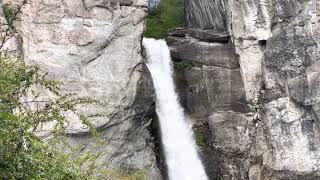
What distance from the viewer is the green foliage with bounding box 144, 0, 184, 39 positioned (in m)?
30.4

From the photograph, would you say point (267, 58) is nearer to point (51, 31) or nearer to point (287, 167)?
point (287, 167)

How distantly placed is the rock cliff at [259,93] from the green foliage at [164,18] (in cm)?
644

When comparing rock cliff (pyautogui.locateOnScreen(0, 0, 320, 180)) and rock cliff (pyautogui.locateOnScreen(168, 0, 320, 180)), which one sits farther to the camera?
rock cliff (pyautogui.locateOnScreen(168, 0, 320, 180))

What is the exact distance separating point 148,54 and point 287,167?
7996 millimetres

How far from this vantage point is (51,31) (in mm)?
20984

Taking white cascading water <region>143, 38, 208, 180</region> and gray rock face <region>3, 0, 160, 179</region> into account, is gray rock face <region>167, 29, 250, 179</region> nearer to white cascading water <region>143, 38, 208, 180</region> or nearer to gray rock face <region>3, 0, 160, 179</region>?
white cascading water <region>143, 38, 208, 180</region>

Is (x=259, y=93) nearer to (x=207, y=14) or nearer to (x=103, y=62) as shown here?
(x=207, y=14)

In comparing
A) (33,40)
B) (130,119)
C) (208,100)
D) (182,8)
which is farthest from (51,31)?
(182,8)

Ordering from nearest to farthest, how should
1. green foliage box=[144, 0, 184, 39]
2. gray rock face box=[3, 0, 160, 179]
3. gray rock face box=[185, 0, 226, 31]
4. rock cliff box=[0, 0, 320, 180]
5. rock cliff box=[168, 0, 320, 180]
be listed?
gray rock face box=[3, 0, 160, 179]
rock cliff box=[0, 0, 320, 180]
rock cliff box=[168, 0, 320, 180]
gray rock face box=[185, 0, 226, 31]
green foliage box=[144, 0, 184, 39]

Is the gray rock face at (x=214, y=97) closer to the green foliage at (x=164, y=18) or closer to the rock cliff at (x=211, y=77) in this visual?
the rock cliff at (x=211, y=77)

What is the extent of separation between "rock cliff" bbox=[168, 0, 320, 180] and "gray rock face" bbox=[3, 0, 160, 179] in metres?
2.70

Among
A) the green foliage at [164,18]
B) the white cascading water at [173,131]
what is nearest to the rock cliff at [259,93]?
the white cascading water at [173,131]

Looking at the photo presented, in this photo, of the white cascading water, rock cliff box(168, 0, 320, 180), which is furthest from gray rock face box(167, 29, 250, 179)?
the white cascading water

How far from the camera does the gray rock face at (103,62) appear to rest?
20812mm
